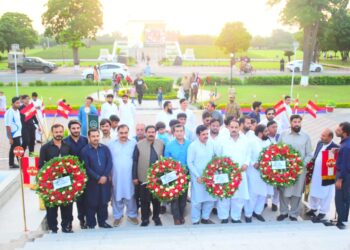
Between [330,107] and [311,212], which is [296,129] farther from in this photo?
[330,107]

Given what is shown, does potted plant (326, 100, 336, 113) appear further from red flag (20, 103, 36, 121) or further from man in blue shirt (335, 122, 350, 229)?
red flag (20, 103, 36, 121)

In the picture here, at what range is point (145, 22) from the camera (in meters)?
60.8

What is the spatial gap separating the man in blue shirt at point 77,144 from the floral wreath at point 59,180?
1.35ft

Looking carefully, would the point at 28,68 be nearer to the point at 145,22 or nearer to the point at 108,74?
the point at 108,74

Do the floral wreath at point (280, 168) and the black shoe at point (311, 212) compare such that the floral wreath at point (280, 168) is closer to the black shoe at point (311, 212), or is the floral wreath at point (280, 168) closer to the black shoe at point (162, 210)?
the black shoe at point (311, 212)

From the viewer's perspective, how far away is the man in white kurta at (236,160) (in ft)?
21.0

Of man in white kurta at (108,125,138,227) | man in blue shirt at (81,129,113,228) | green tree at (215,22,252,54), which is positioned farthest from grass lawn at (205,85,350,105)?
green tree at (215,22,252,54)

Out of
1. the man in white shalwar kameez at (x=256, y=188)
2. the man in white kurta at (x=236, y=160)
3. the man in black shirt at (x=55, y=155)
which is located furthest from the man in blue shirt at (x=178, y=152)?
the man in black shirt at (x=55, y=155)

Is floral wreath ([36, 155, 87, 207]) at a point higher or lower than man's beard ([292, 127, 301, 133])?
lower

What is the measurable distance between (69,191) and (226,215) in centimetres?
259

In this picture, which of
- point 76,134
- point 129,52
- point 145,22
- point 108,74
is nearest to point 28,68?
point 108,74

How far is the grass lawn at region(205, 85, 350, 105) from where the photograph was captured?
70.0 feet

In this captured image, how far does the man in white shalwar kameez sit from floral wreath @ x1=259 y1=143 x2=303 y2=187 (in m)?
0.24

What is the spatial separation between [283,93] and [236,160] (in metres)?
18.5
